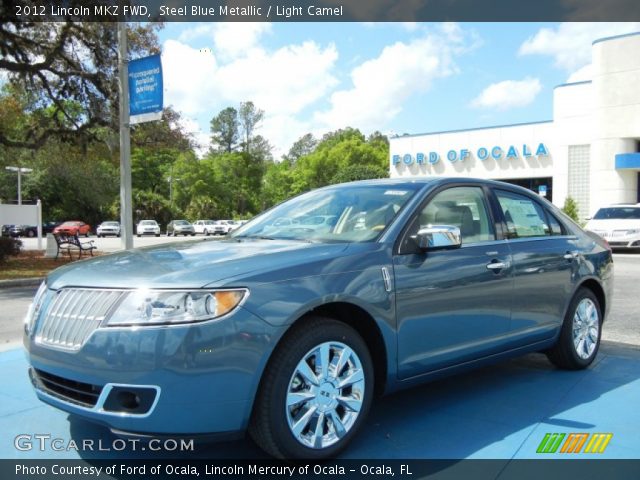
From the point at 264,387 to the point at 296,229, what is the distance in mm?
1446

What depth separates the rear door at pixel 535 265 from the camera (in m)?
4.51

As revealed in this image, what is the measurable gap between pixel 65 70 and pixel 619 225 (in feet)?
61.0

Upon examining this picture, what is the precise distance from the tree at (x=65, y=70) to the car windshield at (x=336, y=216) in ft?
48.6

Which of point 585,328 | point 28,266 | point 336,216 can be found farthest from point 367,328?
point 28,266

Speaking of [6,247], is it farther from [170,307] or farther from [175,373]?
[175,373]

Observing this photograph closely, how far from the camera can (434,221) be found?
163 inches

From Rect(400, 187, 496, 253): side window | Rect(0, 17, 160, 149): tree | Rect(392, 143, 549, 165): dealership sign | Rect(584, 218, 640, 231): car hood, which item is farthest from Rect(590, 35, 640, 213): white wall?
Rect(400, 187, 496, 253): side window

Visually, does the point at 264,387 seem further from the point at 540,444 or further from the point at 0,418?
the point at 0,418

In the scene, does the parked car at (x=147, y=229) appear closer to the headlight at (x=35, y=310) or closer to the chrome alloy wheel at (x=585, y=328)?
the chrome alloy wheel at (x=585, y=328)

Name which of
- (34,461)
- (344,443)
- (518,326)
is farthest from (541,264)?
(34,461)

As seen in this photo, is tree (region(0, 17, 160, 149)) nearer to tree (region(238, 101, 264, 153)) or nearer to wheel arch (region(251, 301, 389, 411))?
wheel arch (region(251, 301, 389, 411))

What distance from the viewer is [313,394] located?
3178mm

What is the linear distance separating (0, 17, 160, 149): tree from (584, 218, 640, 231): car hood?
52.4 ft

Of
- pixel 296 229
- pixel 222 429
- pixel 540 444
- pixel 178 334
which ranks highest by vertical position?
pixel 296 229
